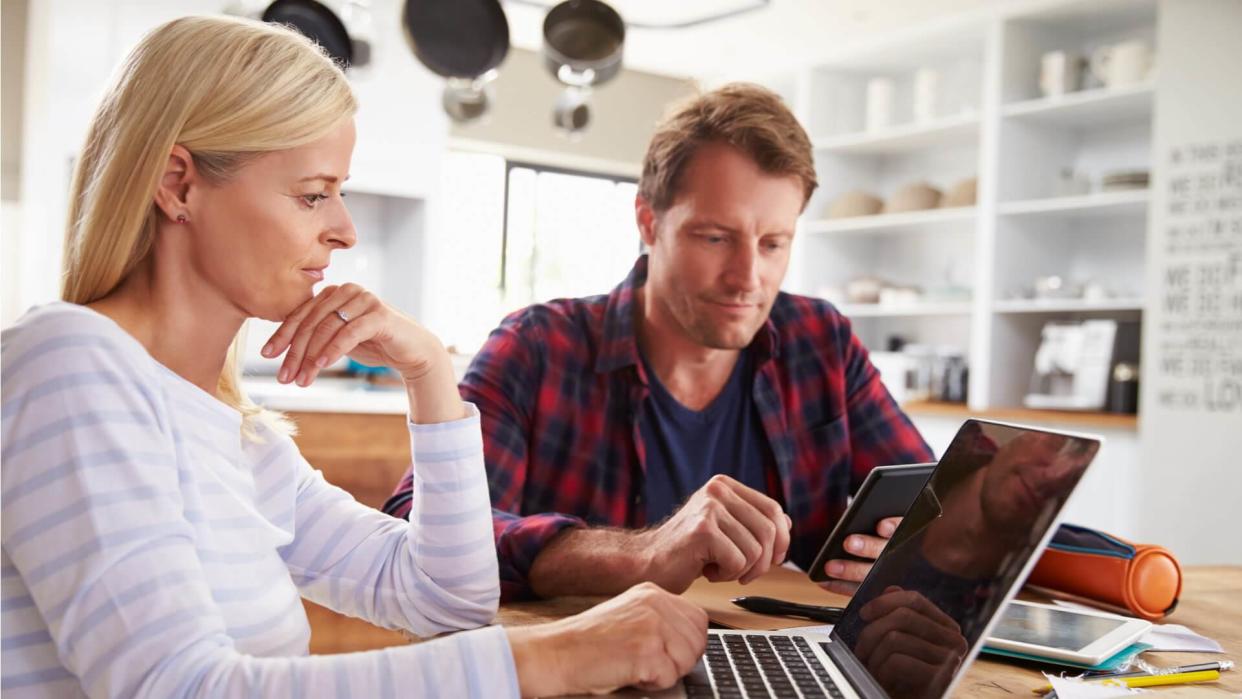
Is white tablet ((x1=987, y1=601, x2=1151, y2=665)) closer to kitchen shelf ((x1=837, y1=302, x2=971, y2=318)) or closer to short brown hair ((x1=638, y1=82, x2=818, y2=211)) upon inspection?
short brown hair ((x1=638, y1=82, x2=818, y2=211))

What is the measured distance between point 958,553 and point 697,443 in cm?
87

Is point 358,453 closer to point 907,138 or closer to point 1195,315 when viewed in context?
point 1195,315

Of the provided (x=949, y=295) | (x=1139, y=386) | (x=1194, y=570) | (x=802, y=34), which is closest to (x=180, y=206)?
(x=1194, y=570)

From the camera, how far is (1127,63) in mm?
4199

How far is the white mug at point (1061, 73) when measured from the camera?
4.45 m

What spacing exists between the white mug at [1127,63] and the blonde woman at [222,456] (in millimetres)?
3929

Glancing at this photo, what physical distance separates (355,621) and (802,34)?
3635 mm

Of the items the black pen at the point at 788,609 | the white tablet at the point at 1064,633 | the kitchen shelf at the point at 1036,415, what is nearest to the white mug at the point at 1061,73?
the kitchen shelf at the point at 1036,415

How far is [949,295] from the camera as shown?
4.98 meters

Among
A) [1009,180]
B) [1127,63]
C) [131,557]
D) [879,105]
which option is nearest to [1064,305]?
[1009,180]

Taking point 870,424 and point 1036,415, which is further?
point 1036,415

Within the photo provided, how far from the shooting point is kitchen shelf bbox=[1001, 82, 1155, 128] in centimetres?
418

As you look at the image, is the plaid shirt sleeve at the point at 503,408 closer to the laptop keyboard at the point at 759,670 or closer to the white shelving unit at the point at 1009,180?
the laptop keyboard at the point at 759,670

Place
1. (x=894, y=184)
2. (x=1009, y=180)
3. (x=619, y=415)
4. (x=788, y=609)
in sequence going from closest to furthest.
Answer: (x=788, y=609), (x=619, y=415), (x=1009, y=180), (x=894, y=184)
